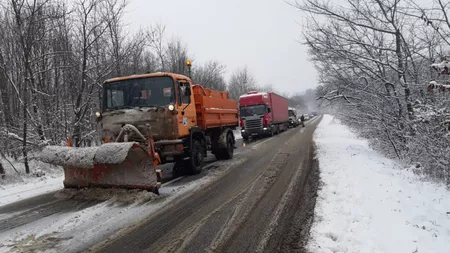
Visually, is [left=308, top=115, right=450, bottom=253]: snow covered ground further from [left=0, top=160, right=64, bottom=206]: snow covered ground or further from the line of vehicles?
[left=0, top=160, right=64, bottom=206]: snow covered ground

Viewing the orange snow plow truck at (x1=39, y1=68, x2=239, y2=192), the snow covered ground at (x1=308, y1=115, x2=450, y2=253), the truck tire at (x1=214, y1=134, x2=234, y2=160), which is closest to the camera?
the snow covered ground at (x1=308, y1=115, x2=450, y2=253)

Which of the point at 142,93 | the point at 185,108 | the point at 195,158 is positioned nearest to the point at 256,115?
the point at 195,158

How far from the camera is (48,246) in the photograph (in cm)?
440

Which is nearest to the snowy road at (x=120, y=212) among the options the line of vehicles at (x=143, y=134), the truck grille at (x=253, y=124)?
the line of vehicles at (x=143, y=134)

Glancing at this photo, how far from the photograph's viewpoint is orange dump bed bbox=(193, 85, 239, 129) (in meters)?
10.2

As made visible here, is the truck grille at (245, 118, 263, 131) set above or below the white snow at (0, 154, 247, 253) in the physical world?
above

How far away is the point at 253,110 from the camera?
25047mm

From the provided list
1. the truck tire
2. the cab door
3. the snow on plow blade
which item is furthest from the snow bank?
the truck tire

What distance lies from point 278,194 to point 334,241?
272cm

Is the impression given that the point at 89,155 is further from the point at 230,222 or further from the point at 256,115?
the point at 256,115

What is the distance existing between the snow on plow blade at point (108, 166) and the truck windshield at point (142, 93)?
6.09 ft

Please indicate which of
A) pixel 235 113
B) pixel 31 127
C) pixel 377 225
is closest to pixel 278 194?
pixel 377 225

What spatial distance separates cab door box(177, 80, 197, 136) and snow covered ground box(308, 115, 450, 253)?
3833 mm

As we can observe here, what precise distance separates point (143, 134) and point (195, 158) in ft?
6.59
